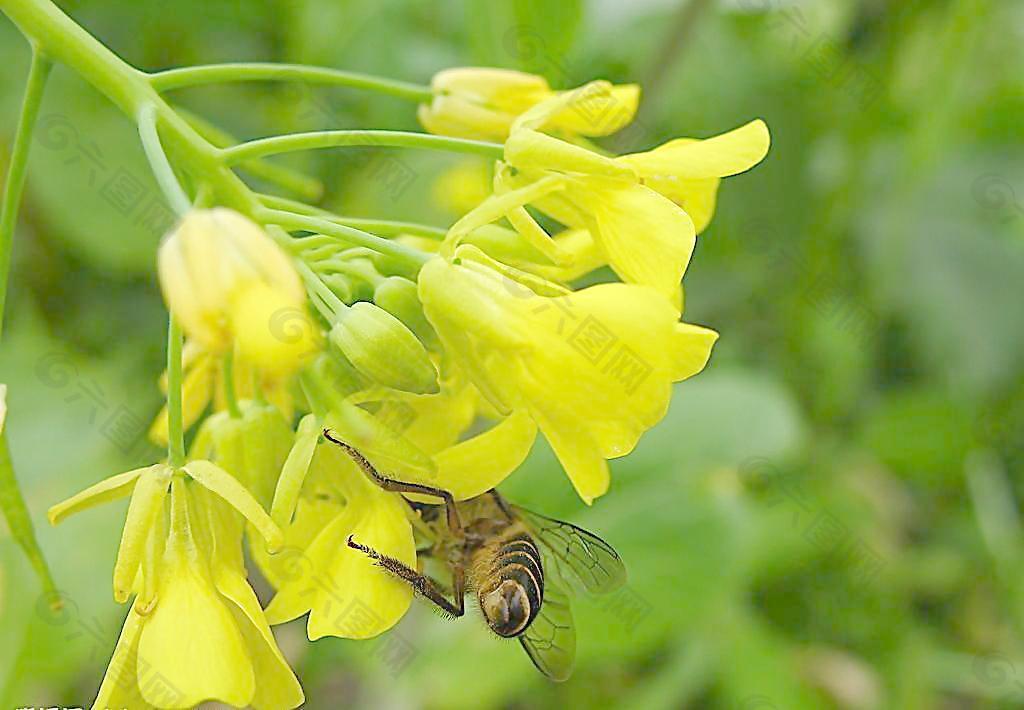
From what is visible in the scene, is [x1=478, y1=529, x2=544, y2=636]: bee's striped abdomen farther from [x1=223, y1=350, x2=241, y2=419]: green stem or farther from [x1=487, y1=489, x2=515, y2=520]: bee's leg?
[x1=223, y1=350, x2=241, y2=419]: green stem

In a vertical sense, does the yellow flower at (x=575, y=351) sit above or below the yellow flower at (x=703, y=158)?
below

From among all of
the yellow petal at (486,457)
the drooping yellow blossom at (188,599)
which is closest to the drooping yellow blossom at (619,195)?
the yellow petal at (486,457)

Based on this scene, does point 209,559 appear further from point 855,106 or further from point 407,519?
point 855,106

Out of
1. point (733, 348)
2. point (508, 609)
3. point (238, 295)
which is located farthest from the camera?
point (733, 348)

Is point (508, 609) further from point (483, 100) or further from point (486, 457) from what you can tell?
point (483, 100)

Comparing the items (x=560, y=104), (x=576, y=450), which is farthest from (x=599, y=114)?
(x=576, y=450)

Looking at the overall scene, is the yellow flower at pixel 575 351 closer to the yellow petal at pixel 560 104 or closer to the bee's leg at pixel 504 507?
the yellow petal at pixel 560 104

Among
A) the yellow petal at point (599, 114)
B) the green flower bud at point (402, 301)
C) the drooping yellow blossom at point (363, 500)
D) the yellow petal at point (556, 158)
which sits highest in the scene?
the yellow petal at point (556, 158)
